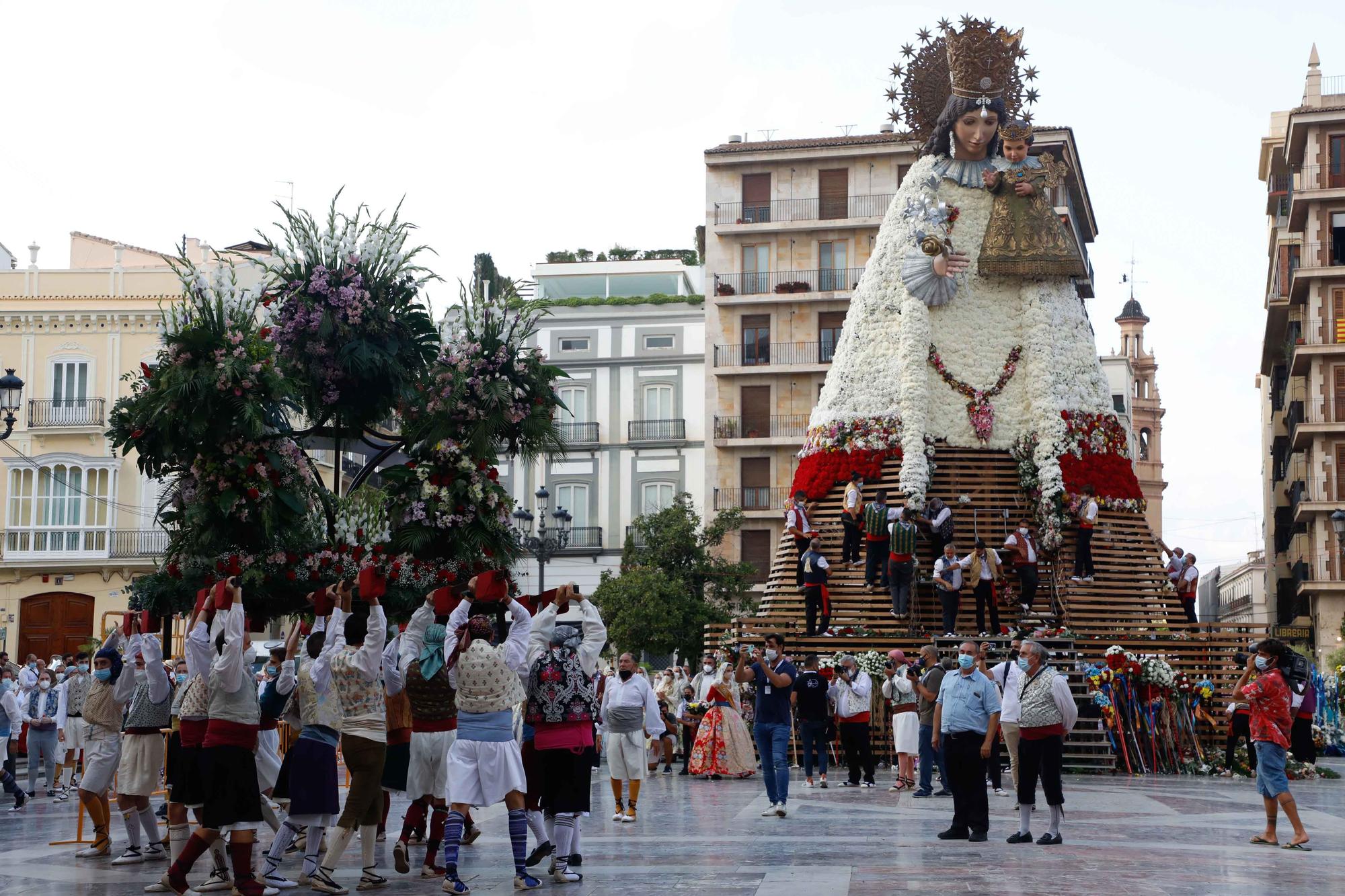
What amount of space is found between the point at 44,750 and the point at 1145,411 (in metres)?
74.8

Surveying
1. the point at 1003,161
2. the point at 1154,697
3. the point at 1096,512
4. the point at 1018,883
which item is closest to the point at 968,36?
the point at 1003,161

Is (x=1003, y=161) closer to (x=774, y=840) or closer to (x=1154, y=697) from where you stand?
(x=1154, y=697)

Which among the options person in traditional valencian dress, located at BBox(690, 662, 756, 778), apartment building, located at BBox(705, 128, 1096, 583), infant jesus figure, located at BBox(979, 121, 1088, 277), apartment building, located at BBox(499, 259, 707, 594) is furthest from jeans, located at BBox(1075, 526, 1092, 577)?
apartment building, located at BBox(499, 259, 707, 594)

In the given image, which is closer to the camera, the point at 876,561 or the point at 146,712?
the point at 146,712

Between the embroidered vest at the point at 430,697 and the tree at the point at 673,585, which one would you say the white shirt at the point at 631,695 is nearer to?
the embroidered vest at the point at 430,697

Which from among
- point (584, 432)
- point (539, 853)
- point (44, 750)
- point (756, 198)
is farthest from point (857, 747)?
point (756, 198)

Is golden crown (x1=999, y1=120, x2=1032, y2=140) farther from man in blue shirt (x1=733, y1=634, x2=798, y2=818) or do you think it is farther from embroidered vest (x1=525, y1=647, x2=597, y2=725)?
embroidered vest (x1=525, y1=647, x2=597, y2=725)

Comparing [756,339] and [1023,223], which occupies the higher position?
[756,339]

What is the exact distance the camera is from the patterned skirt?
949 inches

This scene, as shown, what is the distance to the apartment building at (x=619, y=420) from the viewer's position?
5434cm

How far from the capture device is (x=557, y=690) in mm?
12336

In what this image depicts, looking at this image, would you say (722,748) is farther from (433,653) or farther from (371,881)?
(371,881)

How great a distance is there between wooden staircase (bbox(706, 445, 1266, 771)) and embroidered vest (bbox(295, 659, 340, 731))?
542 inches

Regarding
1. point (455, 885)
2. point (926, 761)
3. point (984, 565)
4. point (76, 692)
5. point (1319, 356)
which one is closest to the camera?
point (455, 885)
